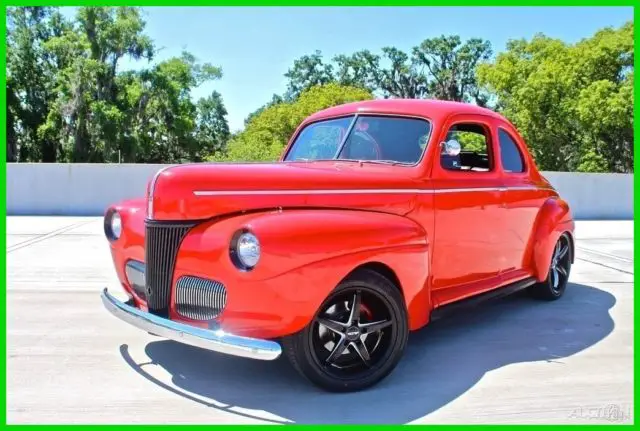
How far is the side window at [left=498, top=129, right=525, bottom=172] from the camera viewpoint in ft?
16.6

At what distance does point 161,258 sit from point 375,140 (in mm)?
1890

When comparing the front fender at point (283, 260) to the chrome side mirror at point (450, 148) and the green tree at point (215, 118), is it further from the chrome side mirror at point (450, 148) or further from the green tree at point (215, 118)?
the green tree at point (215, 118)

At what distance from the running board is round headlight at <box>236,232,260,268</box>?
1.59 meters

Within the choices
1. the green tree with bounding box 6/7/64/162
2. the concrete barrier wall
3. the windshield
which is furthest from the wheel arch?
the green tree with bounding box 6/7/64/162

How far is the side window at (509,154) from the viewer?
5047 millimetres

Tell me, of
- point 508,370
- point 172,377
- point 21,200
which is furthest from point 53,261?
point 21,200

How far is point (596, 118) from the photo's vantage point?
23641mm

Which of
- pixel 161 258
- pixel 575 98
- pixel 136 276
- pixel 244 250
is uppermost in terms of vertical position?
pixel 575 98

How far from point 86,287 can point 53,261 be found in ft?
6.74

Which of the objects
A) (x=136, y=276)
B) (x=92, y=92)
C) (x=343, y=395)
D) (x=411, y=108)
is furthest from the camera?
(x=92, y=92)

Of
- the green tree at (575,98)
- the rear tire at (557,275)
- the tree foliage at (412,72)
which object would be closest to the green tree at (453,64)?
the tree foliage at (412,72)

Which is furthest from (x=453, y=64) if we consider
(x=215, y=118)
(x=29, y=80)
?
(x=29, y=80)

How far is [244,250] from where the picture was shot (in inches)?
124

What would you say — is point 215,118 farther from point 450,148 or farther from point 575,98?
point 450,148
